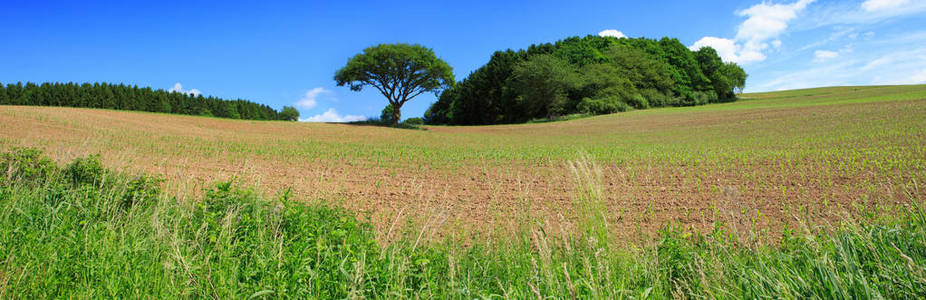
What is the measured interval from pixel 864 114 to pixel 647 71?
39.0 metres

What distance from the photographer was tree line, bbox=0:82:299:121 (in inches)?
2933

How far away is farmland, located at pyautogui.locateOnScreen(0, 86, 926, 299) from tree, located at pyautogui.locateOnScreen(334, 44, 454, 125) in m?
26.7

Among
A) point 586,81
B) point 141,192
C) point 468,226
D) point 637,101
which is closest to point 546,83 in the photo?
point 586,81

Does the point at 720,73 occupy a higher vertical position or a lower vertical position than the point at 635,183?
higher

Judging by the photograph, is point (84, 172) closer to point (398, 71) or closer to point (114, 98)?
point (398, 71)

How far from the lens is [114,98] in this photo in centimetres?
7956

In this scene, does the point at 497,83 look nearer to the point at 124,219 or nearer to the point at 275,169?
the point at 275,169

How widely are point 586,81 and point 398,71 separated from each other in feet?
90.1

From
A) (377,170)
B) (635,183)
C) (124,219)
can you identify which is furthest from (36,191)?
(635,183)

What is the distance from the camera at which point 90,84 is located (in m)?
80.3

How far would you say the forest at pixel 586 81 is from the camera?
5344cm

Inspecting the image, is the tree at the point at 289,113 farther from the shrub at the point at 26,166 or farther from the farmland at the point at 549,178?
the shrub at the point at 26,166

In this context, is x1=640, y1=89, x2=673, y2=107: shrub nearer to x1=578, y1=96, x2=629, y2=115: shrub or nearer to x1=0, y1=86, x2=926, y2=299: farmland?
x1=578, y1=96, x2=629, y2=115: shrub

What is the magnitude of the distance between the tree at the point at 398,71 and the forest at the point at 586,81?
385 inches
